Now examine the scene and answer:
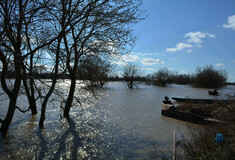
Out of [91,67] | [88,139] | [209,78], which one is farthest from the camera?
[209,78]

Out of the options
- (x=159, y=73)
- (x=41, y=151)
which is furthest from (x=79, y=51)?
(x=159, y=73)

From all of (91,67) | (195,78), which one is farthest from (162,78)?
(91,67)

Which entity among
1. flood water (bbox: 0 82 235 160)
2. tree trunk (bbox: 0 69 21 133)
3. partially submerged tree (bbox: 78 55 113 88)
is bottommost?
flood water (bbox: 0 82 235 160)

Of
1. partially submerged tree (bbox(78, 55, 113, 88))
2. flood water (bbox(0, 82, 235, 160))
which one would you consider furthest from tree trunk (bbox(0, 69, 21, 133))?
partially submerged tree (bbox(78, 55, 113, 88))

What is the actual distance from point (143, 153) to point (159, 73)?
48.7 m

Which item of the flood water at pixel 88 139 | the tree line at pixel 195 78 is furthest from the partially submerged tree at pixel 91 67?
the tree line at pixel 195 78

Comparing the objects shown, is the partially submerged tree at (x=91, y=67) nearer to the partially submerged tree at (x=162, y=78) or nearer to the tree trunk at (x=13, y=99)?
the tree trunk at (x=13, y=99)

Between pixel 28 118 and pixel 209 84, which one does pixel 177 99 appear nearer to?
pixel 28 118

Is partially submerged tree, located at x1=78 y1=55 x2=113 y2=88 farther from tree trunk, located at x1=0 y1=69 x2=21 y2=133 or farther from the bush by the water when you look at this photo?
the bush by the water

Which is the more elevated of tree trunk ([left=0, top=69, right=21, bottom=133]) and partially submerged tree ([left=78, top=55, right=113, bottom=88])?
partially submerged tree ([left=78, top=55, right=113, bottom=88])

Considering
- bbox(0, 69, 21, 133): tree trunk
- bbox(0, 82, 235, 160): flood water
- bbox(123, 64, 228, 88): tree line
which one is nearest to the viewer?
bbox(0, 82, 235, 160): flood water

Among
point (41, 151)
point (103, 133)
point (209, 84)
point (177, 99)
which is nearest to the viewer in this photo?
point (41, 151)

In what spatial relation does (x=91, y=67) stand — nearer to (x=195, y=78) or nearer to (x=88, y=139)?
(x=88, y=139)

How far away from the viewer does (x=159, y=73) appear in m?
51.9
